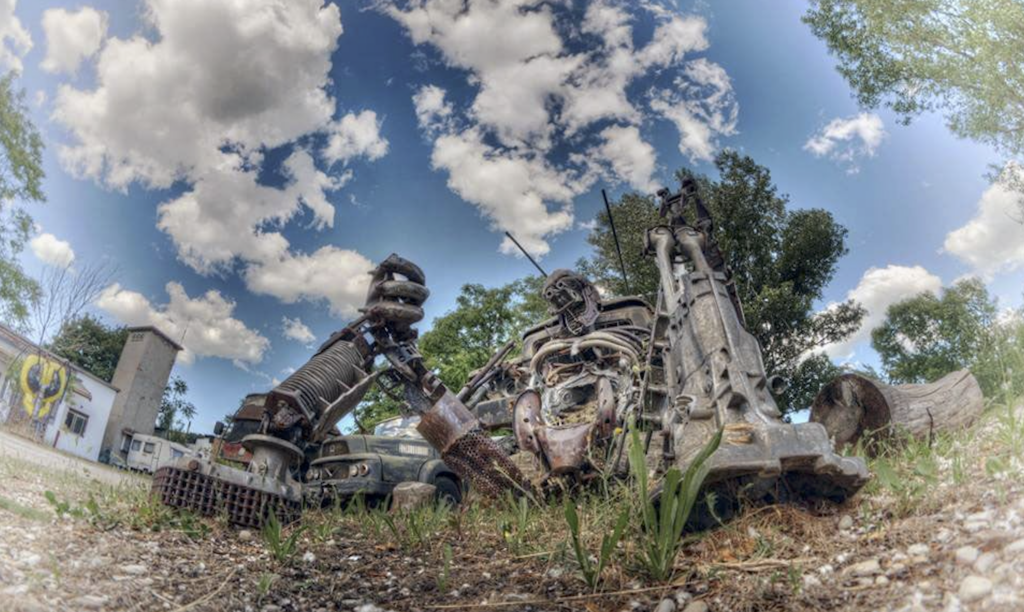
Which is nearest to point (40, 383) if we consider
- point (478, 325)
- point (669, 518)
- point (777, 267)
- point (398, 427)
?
point (669, 518)

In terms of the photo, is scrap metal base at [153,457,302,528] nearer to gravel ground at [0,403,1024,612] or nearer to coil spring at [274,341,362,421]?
gravel ground at [0,403,1024,612]

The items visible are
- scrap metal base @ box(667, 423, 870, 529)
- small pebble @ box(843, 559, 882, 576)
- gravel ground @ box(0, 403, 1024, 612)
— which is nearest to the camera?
gravel ground @ box(0, 403, 1024, 612)

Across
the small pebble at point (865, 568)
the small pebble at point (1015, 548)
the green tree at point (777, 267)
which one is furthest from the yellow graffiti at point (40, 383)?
the green tree at point (777, 267)

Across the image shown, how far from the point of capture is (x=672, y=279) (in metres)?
5.37

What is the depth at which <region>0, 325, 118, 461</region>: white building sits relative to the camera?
320 centimetres

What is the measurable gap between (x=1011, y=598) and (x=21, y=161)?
180 inches

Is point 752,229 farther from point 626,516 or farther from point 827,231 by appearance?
point 626,516

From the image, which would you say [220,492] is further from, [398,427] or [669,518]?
[398,427]

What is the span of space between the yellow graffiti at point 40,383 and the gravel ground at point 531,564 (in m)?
0.24

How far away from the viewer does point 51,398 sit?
3490 mm

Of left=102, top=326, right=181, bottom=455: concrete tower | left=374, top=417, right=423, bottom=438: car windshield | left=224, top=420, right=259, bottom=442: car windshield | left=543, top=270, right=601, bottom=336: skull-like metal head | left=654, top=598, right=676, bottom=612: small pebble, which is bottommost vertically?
left=654, top=598, right=676, bottom=612: small pebble

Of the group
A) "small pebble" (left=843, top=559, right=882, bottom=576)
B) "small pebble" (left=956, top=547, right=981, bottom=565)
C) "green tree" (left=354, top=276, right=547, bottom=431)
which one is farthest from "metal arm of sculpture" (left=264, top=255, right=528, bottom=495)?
"green tree" (left=354, top=276, right=547, bottom=431)

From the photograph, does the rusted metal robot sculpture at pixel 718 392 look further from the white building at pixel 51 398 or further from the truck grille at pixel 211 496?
the white building at pixel 51 398

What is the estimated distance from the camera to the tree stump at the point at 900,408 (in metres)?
4.54
